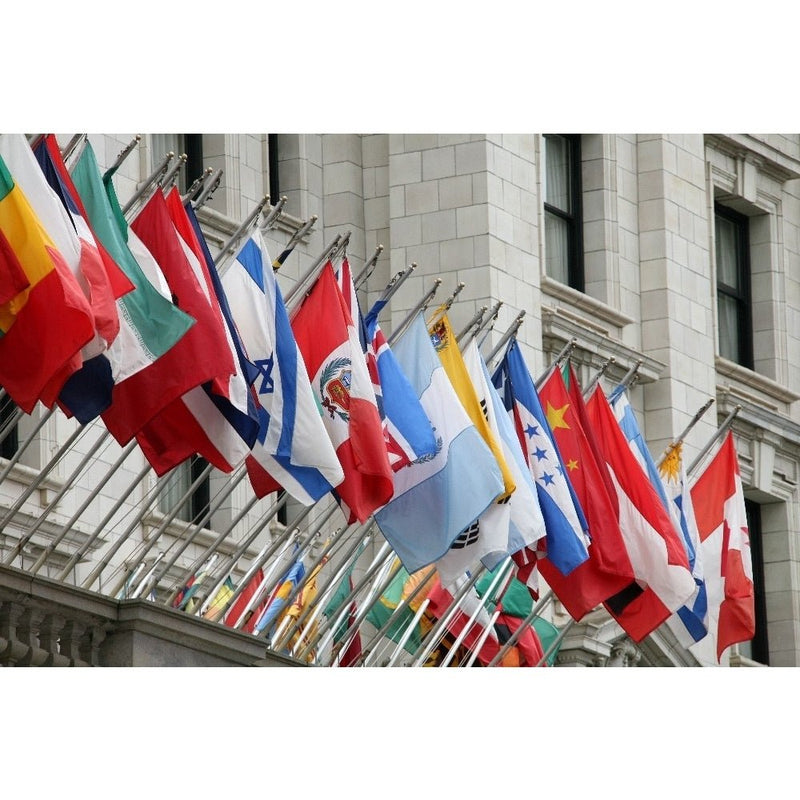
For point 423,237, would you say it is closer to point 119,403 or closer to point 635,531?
point 635,531

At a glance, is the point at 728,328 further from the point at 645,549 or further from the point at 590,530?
the point at 590,530

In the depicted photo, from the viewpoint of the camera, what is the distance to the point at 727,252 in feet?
170

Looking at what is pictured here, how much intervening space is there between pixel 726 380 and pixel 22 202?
2188 centimetres

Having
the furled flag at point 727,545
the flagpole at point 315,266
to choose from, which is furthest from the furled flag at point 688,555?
A: the flagpole at point 315,266

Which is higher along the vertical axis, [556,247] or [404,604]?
[556,247]

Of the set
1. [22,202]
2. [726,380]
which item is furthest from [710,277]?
[22,202]

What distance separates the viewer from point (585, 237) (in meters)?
48.1

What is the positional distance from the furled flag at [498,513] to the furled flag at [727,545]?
486cm

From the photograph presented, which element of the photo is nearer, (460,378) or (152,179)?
(152,179)

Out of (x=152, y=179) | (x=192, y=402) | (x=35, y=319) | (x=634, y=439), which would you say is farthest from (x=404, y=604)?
(x=35, y=319)

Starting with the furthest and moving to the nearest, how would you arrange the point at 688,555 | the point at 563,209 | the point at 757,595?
the point at 757,595
the point at 563,209
the point at 688,555

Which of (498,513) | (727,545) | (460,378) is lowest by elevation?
(727,545)

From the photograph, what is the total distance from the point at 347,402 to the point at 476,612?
584 cm
